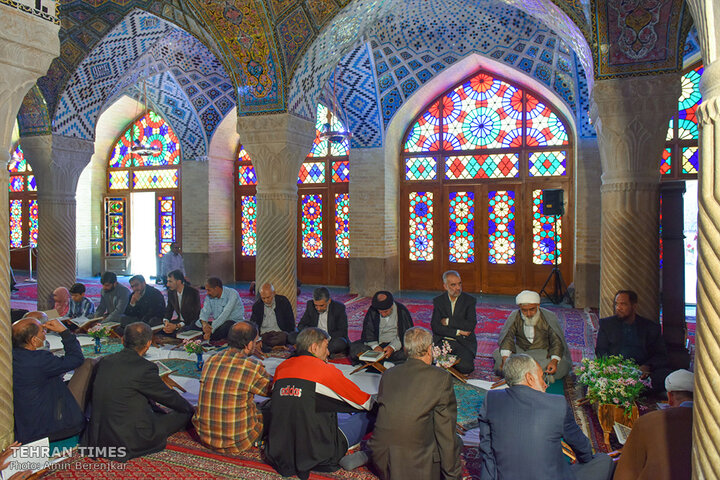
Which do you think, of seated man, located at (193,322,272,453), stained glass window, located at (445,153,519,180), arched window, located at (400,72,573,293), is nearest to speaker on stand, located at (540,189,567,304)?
arched window, located at (400,72,573,293)

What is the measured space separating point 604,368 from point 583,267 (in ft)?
20.2

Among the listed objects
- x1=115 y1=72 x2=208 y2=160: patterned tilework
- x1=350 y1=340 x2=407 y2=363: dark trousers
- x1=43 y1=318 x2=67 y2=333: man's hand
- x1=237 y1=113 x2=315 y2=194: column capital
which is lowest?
x1=350 y1=340 x2=407 y2=363: dark trousers

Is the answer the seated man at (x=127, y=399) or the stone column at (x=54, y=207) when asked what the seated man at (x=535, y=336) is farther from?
the stone column at (x=54, y=207)

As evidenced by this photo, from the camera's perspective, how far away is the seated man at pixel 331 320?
19.4 ft

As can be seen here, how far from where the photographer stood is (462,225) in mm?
11172

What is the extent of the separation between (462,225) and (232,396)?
8.38 metres

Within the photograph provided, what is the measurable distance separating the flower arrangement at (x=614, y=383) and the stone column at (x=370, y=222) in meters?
7.30

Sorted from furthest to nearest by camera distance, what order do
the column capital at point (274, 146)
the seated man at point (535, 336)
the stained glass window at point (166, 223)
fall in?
the stained glass window at point (166, 223), the column capital at point (274, 146), the seated man at point (535, 336)

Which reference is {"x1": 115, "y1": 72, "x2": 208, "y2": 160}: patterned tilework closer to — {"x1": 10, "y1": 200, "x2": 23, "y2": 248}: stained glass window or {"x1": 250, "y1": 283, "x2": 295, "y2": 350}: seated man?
{"x1": 10, "y1": 200, "x2": 23, "y2": 248}: stained glass window

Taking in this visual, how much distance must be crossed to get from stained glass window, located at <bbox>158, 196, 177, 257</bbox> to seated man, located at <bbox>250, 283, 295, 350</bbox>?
7.93 meters

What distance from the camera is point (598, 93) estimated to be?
5.70m

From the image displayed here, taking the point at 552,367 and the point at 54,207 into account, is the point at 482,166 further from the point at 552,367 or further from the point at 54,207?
the point at 54,207

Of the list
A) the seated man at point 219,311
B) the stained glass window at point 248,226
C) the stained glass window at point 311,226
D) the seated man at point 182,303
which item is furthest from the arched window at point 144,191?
the seated man at point 219,311

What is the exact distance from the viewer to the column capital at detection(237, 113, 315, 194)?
7273 millimetres
